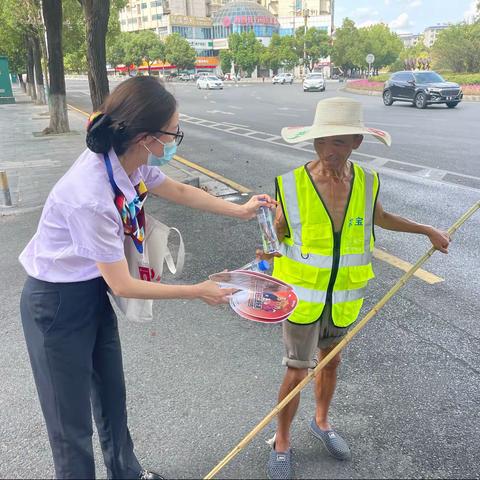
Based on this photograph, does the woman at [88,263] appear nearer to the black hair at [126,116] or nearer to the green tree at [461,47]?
the black hair at [126,116]

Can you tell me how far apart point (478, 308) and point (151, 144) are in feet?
10.4

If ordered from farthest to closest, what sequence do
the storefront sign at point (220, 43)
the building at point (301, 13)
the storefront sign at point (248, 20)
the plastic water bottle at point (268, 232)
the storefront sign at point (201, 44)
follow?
1. the building at point (301, 13)
2. the storefront sign at point (201, 44)
3. the storefront sign at point (220, 43)
4. the storefront sign at point (248, 20)
5. the plastic water bottle at point (268, 232)

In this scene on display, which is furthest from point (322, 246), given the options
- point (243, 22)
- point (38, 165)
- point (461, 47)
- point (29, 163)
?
point (243, 22)

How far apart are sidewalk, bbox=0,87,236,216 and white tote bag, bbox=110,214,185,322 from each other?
5514mm

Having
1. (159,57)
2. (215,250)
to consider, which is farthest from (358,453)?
(159,57)

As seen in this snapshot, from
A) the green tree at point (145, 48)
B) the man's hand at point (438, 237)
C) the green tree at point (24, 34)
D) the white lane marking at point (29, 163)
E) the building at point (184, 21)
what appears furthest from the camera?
the building at point (184, 21)

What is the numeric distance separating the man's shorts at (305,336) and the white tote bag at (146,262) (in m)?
0.61

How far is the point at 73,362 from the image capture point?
1.81 meters

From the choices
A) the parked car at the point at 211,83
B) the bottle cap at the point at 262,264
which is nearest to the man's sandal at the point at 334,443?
the bottle cap at the point at 262,264

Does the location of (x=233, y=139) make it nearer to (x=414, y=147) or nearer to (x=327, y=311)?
(x=414, y=147)

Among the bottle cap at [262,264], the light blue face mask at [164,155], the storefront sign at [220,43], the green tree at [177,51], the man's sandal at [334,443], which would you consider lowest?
the man's sandal at [334,443]

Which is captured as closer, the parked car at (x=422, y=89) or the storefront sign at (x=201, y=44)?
the parked car at (x=422, y=89)

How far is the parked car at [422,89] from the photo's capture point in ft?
65.6

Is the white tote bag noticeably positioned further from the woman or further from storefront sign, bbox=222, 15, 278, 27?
storefront sign, bbox=222, 15, 278, 27
